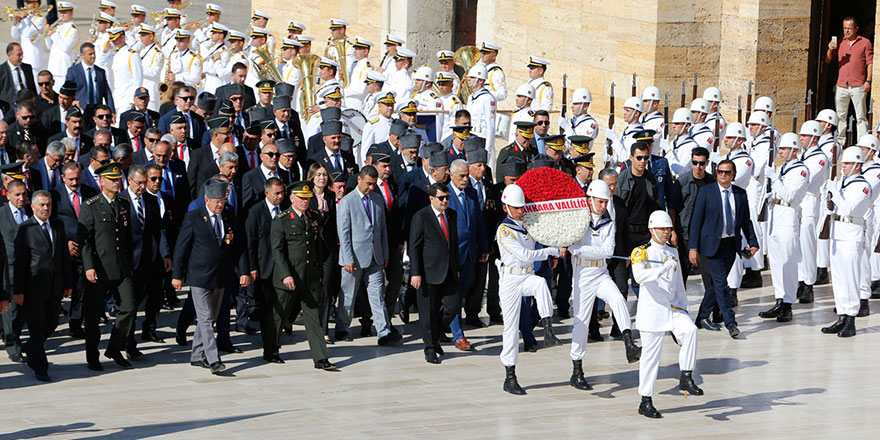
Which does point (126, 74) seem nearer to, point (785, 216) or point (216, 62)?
point (216, 62)

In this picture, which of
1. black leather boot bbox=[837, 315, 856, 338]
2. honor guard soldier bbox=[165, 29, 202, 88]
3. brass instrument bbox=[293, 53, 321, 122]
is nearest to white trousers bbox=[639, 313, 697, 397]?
black leather boot bbox=[837, 315, 856, 338]

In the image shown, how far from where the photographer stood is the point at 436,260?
503 inches

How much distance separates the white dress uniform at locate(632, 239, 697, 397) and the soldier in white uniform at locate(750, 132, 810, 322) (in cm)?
398

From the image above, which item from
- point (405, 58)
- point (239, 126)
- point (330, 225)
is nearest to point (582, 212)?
point (330, 225)

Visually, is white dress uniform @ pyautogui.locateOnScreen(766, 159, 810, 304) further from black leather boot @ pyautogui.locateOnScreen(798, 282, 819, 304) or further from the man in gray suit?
the man in gray suit

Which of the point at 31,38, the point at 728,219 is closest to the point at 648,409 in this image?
the point at 728,219

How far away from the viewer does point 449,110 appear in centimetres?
1844

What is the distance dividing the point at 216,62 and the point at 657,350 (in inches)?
426

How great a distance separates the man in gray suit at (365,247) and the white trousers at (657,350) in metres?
3.04

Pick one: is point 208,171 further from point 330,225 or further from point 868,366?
point 868,366

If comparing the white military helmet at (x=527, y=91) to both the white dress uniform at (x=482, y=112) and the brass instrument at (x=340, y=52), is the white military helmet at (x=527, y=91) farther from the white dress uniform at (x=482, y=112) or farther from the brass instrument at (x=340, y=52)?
the brass instrument at (x=340, y=52)

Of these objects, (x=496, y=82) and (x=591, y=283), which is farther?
(x=496, y=82)

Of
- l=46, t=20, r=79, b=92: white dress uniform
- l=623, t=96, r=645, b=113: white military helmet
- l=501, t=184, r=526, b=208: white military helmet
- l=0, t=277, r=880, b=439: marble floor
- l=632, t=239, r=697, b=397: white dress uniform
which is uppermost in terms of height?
l=46, t=20, r=79, b=92: white dress uniform

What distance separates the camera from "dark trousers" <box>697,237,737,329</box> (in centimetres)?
1380
